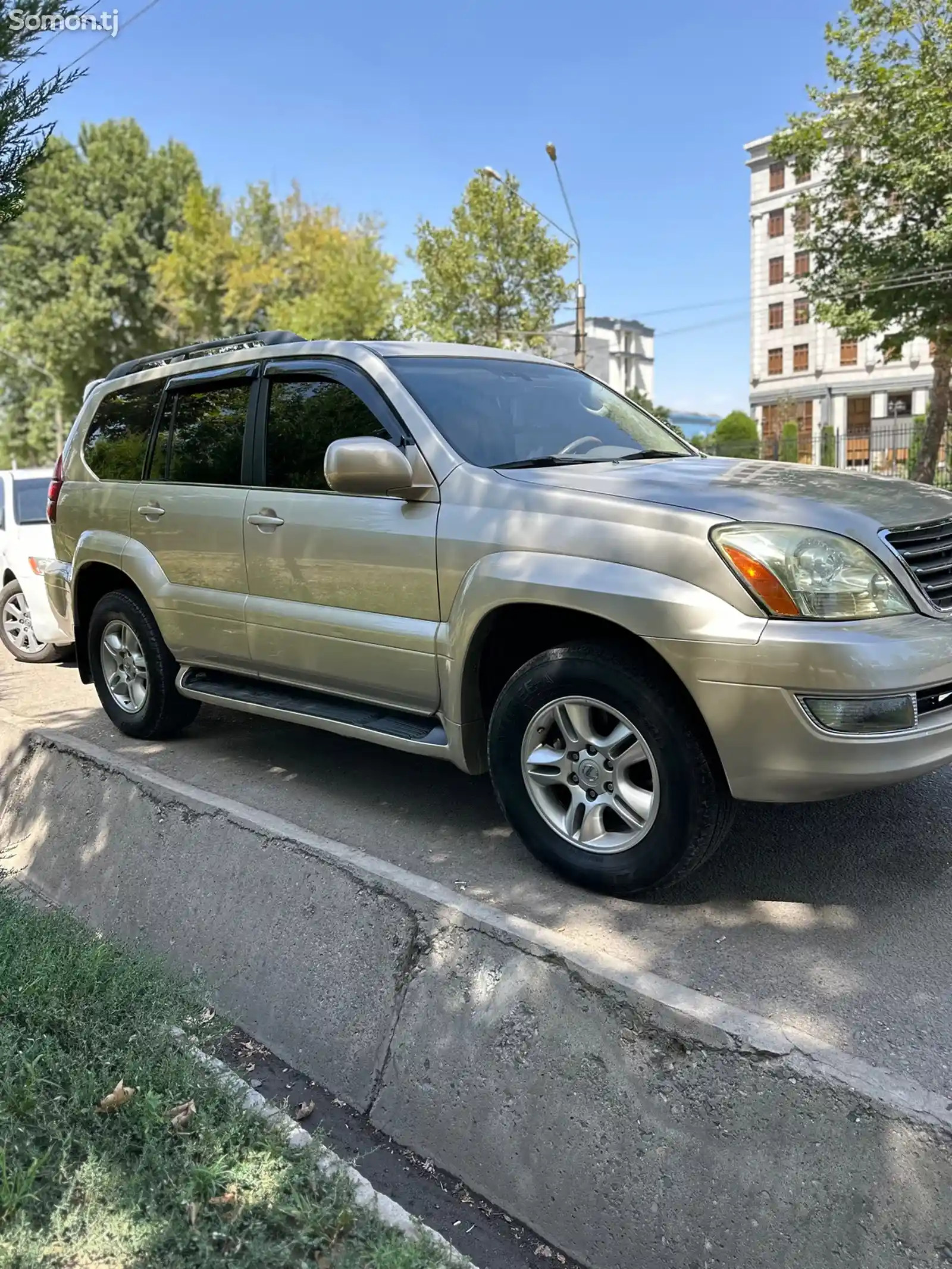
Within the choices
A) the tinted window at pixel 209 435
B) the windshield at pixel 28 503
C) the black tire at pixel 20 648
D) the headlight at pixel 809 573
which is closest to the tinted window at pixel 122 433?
the tinted window at pixel 209 435

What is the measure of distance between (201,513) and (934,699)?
3.21 m

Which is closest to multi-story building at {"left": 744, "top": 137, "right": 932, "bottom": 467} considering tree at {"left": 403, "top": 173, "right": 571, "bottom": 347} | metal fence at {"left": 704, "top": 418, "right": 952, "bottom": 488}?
metal fence at {"left": 704, "top": 418, "right": 952, "bottom": 488}

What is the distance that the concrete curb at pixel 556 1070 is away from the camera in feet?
7.15

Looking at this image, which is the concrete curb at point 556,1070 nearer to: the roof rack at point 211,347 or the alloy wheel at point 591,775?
the alloy wheel at point 591,775

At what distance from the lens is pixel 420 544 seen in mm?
3658

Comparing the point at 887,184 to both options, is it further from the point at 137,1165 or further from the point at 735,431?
the point at 735,431

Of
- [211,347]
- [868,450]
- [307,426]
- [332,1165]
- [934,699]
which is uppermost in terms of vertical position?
[868,450]

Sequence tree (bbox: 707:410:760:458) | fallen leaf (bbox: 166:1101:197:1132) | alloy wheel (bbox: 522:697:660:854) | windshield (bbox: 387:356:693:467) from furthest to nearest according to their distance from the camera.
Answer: tree (bbox: 707:410:760:458) → windshield (bbox: 387:356:693:467) → alloy wheel (bbox: 522:697:660:854) → fallen leaf (bbox: 166:1101:197:1132)

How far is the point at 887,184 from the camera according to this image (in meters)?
19.6

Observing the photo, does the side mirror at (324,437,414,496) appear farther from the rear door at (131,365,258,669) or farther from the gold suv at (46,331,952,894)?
the rear door at (131,365,258,669)

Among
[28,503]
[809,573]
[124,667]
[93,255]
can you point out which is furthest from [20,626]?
[93,255]

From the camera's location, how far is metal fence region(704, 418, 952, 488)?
25547 mm

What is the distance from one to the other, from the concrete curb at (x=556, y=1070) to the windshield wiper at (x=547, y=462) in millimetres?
1481

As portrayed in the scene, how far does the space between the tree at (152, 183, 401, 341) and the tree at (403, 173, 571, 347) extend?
1.25 meters
